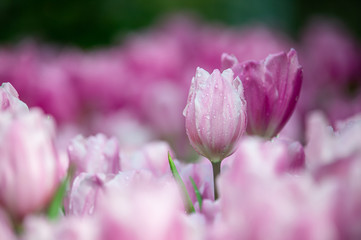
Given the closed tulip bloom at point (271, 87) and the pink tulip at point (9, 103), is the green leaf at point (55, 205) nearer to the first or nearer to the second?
the pink tulip at point (9, 103)

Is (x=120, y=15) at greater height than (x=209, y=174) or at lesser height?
lesser

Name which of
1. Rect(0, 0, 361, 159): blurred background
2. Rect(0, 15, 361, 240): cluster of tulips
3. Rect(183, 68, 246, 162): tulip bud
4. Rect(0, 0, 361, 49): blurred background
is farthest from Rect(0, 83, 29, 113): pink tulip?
Rect(0, 0, 361, 49): blurred background

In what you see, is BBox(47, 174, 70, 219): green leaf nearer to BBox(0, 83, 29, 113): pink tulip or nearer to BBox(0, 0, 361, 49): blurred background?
BBox(0, 83, 29, 113): pink tulip

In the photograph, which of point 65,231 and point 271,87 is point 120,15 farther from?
point 65,231

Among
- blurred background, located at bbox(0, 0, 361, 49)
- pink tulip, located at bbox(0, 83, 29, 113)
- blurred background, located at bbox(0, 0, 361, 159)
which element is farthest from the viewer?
blurred background, located at bbox(0, 0, 361, 49)

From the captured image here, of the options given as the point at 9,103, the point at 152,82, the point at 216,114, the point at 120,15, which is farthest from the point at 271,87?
the point at 120,15

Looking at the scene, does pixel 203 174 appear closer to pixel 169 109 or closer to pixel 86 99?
pixel 169 109

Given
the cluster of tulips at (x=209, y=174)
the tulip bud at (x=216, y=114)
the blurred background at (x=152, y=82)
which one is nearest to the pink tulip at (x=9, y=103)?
the cluster of tulips at (x=209, y=174)
